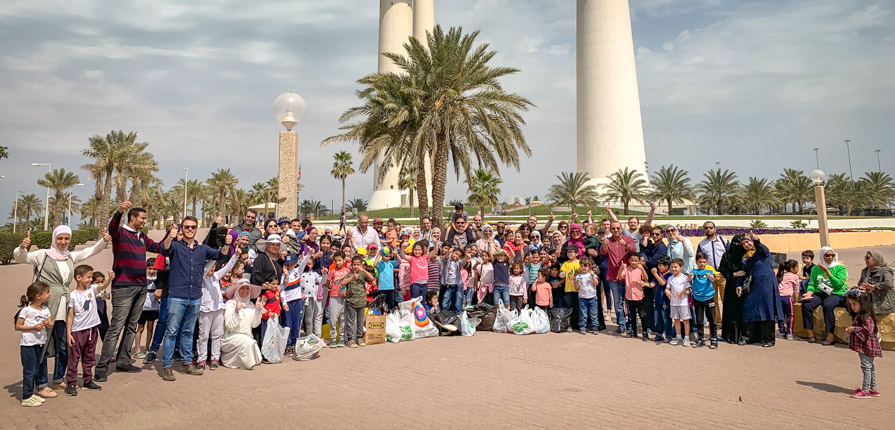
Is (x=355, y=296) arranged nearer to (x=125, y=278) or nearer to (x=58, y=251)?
(x=125, y=278)

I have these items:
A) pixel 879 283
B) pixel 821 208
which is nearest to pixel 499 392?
pixel 879 283

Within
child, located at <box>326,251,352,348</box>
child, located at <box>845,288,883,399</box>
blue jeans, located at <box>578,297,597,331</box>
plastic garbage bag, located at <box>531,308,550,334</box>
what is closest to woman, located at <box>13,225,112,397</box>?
child, located at <box>326,251,352,348</box>

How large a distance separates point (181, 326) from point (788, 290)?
28.9 ft

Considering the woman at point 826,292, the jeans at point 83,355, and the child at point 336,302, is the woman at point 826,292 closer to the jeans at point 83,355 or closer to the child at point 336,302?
the child at point 336,302

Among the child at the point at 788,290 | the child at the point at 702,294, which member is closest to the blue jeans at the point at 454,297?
the child at the point at 702,294

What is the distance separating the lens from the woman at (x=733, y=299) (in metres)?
8.12

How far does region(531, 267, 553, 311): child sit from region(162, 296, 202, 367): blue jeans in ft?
17.4

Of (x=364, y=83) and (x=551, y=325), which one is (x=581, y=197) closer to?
(x=364, y=83)

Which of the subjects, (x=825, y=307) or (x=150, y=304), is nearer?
(x=150, y=304)

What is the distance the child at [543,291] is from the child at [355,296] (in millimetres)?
2927

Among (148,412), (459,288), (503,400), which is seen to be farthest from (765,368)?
(148,412)

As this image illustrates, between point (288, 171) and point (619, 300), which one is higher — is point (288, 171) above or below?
above

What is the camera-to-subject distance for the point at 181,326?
639 cm

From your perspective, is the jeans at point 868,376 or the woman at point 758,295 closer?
the jeans at point 868,376
